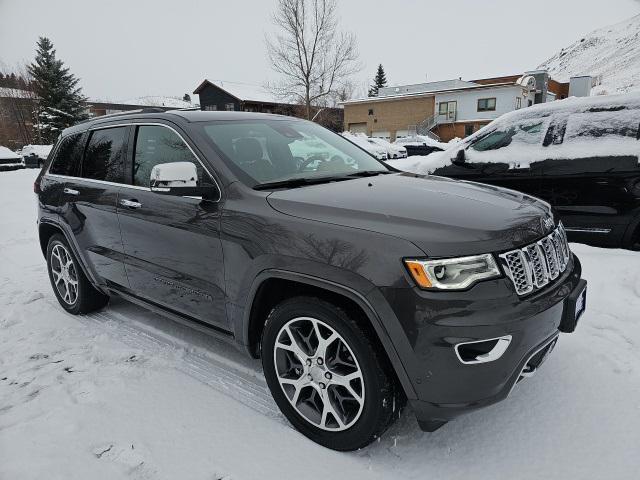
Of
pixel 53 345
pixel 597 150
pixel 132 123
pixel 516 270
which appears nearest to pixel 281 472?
pixel 516 270

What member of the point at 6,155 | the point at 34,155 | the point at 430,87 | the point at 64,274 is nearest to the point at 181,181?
the point at 64,274

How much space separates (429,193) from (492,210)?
378mm

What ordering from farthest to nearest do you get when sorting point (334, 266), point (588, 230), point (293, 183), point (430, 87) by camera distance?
point (430, 87) → point (588, 230) → point (293, 183) → point (334, 266)

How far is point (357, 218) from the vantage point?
205cm

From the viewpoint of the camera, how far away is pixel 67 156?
156 inches

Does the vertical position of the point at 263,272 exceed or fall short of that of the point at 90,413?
it exceeds it

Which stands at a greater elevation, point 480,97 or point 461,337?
point 480,97

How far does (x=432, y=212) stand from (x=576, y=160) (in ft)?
11.5

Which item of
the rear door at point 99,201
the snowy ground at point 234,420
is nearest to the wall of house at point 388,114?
the snowy ground at point 234,420

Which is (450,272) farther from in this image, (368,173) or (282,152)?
(282,152)

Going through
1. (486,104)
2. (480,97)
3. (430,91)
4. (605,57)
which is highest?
(605,57)

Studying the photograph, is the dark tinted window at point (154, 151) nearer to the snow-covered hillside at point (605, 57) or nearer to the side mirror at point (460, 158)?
the side mirror at point (460, 158)

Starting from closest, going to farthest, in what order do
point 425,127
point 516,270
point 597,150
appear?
point 516,270 → point 597,150 → point 425,127

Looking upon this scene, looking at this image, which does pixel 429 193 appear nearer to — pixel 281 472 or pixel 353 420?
pixel 353 420
